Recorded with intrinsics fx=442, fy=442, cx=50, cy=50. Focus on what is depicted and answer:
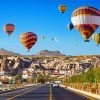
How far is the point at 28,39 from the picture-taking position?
8512cm

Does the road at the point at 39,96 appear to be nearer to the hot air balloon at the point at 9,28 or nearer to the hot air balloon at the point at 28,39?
the hot air balloon at the point at 28,39

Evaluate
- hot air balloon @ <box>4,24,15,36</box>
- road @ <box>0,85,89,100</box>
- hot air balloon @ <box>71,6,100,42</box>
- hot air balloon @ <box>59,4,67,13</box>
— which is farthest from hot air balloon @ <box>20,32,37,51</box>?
hot air balloon @ <box>71,6,100,42</box>

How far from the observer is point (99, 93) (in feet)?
182

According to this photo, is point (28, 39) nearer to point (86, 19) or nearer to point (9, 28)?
point (9, 28)

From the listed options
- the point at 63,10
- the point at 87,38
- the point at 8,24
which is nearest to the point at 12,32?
the point at 8,24

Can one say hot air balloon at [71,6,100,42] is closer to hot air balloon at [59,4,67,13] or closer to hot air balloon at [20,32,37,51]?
hot air balloon at [59,4,67,13]

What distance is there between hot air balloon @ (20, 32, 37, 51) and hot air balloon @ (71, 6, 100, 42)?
23.4 m

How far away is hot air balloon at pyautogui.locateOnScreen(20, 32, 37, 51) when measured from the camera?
84.3m

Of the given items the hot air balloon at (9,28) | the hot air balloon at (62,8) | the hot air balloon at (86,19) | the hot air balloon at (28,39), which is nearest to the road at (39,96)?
the hot air balloon at (86,19)

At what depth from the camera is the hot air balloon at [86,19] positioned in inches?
2329

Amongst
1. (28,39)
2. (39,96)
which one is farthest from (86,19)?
(28,39)

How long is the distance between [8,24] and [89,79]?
2689 inches

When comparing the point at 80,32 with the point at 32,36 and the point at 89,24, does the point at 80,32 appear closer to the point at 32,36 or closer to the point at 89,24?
the point at 89,24

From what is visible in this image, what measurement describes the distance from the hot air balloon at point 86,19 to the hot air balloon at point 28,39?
76.7 feet
